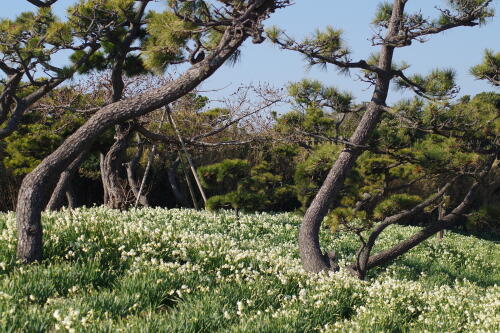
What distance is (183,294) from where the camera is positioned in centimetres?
593

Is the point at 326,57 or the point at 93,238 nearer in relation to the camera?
the point at 93,238

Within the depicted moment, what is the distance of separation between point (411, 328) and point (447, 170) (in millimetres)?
4186

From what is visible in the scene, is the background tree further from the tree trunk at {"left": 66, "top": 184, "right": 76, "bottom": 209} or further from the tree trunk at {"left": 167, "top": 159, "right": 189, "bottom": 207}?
the tree trunk at {"left": 167, "top": 159, "right": 189, "bottom": 207}

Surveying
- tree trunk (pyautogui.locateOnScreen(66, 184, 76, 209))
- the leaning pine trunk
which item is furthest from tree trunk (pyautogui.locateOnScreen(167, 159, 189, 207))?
the leaning pine trunk

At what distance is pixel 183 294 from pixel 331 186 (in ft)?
11.7

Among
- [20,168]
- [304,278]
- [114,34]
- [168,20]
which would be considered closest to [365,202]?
[304,278]

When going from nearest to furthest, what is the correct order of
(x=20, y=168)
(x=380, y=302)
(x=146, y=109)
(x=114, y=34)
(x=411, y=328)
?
(x=411, y=328) → (x=380, y=302) → (x=146, y=109) → (x=114, y=34) → (x=20, y=168)

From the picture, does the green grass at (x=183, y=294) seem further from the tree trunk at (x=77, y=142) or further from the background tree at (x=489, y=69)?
the background tree at (x=489, y=69)

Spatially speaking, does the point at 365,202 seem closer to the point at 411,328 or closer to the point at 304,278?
the point at 304,278

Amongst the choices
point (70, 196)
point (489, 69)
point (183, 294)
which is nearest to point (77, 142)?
point (183, 294)

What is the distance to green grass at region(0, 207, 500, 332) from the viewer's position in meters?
4.97

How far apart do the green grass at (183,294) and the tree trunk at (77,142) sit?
28 centimetres

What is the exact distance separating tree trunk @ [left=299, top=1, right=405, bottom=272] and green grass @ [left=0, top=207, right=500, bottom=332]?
0.85 metres

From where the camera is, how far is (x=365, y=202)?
959cm
